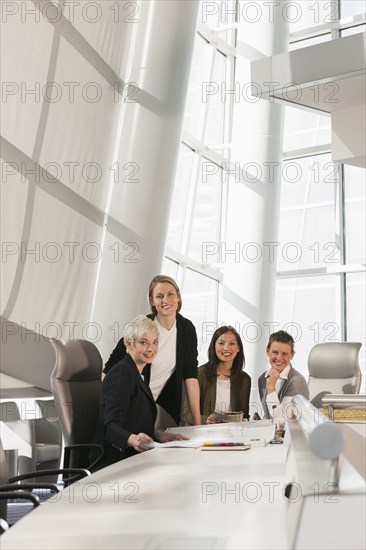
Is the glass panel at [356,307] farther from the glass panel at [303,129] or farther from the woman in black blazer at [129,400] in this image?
the woman in black blazer at [129,400]

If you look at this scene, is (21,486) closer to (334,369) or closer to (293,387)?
(293,387)

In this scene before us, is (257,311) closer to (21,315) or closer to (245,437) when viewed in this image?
(21,315)

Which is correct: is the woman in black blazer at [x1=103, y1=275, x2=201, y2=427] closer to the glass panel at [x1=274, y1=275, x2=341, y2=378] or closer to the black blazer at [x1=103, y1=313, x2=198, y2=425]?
the black blazer at [x1=103, y1=313, x2=198, y2=425]

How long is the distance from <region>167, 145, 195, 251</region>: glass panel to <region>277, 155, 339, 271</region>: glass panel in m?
1.42

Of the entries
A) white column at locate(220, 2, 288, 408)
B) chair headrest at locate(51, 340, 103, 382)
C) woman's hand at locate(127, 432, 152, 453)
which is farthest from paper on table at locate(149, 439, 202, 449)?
white column at locate(220, 2, 288, 408)

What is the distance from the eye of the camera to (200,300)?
10117 mm

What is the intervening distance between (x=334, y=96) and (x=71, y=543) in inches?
157

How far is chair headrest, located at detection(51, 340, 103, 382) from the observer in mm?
3514

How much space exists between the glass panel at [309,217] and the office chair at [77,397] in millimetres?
6422

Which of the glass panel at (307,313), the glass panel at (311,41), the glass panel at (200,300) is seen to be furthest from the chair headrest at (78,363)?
the glass panel at (311,41)

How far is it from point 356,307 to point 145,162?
4.19 m

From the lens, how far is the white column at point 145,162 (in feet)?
21.0

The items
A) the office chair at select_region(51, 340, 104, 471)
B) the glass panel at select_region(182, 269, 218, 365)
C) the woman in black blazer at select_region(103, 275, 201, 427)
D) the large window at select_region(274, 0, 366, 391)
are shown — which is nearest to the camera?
the office chair at select_region(51, 340, 104, 471)

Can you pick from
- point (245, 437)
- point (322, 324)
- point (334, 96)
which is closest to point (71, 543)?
point (245, 437)
